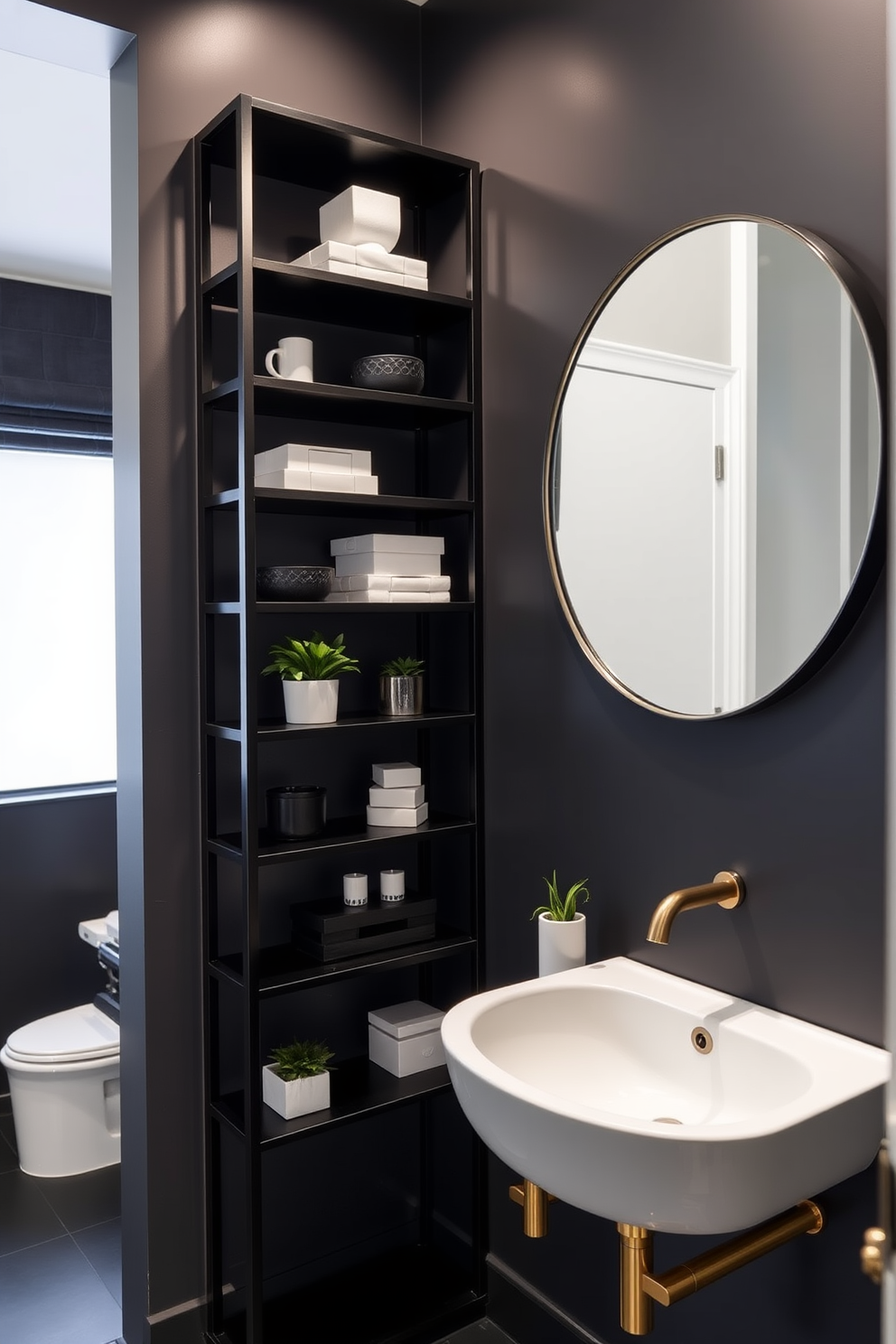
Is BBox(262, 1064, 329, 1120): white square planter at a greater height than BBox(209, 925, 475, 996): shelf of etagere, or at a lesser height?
lesser

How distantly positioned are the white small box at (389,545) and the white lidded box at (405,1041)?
0.90 metres

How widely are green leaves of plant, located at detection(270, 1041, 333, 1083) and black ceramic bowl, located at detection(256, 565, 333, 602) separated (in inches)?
31.9

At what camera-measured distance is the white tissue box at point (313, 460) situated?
1.86 m

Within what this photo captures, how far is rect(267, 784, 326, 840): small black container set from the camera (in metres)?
1.91

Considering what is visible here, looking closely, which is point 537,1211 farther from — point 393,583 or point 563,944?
point 393,583

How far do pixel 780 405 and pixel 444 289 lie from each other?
37.5 inches

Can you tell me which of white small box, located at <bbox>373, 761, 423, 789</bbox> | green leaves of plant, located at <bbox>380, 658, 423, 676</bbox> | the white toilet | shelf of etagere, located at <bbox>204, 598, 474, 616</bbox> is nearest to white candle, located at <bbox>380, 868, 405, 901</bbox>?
white small box, located at <bbox>373, 761, 423, 789</bbox>

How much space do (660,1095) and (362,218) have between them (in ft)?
5.12

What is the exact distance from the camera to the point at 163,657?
1919 mm

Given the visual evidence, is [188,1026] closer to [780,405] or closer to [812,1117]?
[812,1117]

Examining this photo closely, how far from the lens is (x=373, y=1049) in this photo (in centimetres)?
211

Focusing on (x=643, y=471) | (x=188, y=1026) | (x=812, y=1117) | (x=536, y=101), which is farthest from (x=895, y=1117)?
(x=536, y=101)

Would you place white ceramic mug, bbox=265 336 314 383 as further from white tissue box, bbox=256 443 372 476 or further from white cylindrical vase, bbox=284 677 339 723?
white cylindrical vase, bbox=284 677 339 723

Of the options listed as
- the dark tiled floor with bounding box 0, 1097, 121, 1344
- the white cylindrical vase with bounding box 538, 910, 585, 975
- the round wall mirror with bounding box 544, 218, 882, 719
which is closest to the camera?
the round wall mirror with bounding box 544, 218, 882, 719
